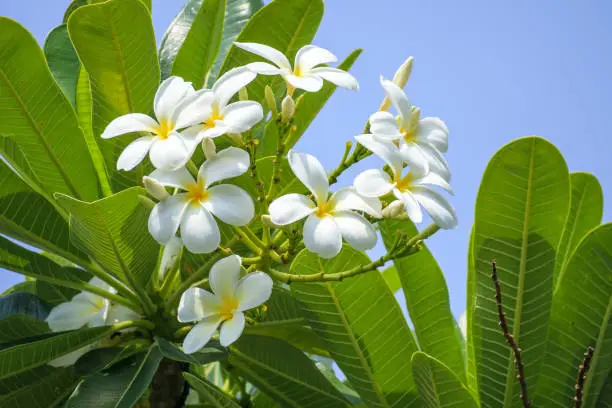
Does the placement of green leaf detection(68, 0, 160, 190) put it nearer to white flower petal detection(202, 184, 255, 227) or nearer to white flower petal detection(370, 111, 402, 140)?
white flower petal detection(202, 184, 255, 227)

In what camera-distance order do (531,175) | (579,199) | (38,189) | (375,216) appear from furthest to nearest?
1. (579,199)
2. (38,189)
3. (531,175)
4. (375,216)

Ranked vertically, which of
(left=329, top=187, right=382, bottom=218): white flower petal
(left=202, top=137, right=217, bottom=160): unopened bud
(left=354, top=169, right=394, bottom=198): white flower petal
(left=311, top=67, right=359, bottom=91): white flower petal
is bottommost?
(left=329, top=187, right=382, bottom=218): white flower petal

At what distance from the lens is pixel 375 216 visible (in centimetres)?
137

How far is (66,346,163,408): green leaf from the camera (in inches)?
63.9

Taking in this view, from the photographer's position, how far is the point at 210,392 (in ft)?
5.60

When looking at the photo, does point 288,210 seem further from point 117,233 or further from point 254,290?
point 117,233

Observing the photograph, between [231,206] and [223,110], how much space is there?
7.9 inches

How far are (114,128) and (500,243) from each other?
0.86 metres

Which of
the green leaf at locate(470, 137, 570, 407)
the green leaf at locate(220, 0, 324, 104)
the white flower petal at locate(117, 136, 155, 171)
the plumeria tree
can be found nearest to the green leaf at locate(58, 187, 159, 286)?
the plumeria tree

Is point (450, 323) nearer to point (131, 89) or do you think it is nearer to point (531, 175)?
point (531, 175)

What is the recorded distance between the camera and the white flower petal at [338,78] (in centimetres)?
151

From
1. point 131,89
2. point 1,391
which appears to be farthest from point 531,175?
point 1,391

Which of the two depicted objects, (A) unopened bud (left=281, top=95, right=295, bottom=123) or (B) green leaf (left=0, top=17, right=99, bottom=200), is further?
(B) green leaf (left=0, top=17, right=99, bottom=200)

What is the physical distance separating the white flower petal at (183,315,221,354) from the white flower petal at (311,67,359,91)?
494 mm
